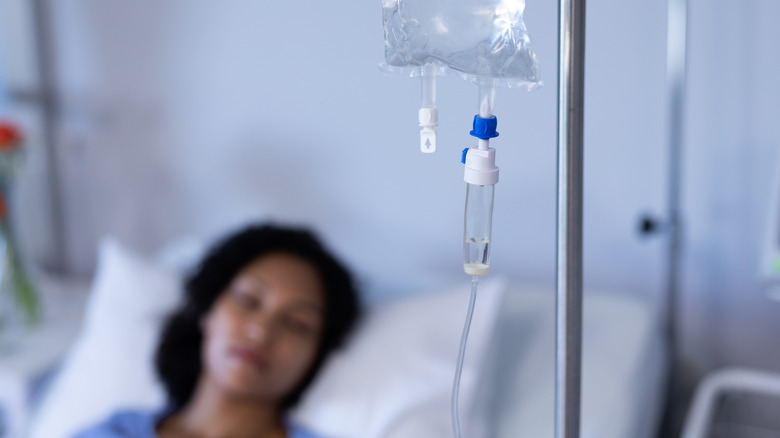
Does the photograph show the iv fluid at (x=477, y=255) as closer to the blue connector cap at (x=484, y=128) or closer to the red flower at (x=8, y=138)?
the blue connector cap at (x=484, y=128)

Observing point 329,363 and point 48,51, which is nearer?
point 329,363

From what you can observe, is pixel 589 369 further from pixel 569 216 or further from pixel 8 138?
pixel 8 138

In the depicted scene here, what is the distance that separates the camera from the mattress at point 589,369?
118cm

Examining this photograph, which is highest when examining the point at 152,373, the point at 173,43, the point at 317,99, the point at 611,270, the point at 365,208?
the point at 173,43

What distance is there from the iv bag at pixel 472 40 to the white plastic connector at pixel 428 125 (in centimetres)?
4

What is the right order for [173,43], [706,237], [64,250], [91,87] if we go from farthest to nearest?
1. [64,250]
2. [91,87]
3. [173,43]
4. [706,237]

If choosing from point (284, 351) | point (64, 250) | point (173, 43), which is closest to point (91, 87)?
point (173, 43)

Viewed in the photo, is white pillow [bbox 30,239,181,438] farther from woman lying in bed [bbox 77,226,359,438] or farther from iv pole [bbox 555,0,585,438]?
iv pole [bbox 555,0,585,438]

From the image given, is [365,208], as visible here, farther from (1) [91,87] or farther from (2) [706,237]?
(1) [91,87]

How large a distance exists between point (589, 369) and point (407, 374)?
31 centimetres

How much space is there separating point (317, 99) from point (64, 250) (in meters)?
1.02

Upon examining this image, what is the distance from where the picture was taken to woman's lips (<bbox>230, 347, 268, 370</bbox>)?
1.25 m

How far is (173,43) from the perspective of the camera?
1871mm

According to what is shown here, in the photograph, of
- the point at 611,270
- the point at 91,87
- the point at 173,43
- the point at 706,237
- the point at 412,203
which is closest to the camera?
the point at 706,237
